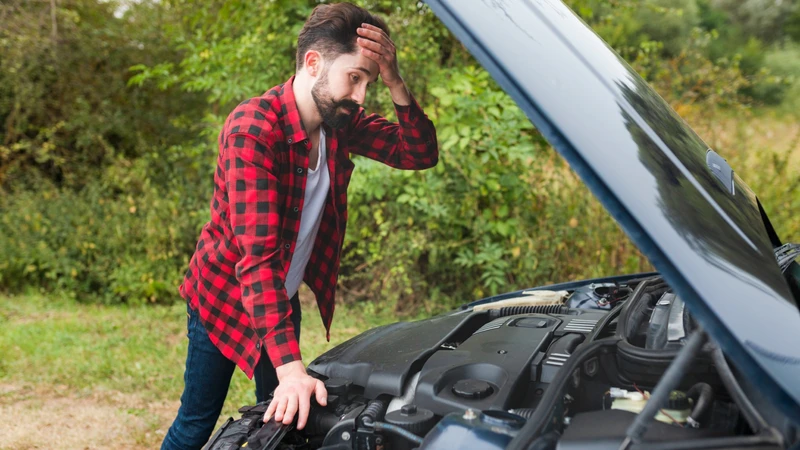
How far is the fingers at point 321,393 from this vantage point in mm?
1547

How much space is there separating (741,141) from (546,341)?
4.93 metres

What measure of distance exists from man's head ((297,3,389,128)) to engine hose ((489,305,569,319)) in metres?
0.76

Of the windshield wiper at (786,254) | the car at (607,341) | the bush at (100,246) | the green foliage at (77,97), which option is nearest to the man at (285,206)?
the car at (607,341)

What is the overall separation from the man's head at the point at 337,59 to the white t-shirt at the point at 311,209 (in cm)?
26

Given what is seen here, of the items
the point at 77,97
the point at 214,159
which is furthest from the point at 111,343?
the point at 77,97

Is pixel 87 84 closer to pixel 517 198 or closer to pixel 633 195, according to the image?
pixel 517 198

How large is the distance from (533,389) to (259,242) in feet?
2.62

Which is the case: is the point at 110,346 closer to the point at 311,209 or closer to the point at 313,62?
the point at 311,209

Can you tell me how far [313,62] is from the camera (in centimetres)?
194

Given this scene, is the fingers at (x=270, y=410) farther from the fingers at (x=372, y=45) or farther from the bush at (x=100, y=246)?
the bush at (x=100, y=246)

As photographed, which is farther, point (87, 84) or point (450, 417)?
point (87, 84)

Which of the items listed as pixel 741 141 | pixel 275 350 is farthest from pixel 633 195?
pixel 741 141

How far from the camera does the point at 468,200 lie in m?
5.18

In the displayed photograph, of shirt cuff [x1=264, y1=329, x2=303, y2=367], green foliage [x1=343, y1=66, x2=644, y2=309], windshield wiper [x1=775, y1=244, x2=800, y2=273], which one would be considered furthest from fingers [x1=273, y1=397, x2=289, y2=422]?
green foliage [x1=343, y1=66, x2=644, y2=309]
